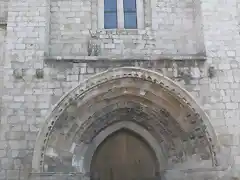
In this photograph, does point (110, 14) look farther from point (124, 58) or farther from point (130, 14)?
point (124, 58)

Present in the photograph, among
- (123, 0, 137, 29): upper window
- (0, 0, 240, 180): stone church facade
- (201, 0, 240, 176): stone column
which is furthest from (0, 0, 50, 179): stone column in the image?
(201, 0, 240, 176): stone column

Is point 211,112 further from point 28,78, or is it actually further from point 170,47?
point 28,78

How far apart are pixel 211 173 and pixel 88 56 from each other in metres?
2.98

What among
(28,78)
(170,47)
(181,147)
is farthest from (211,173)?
(28,78)

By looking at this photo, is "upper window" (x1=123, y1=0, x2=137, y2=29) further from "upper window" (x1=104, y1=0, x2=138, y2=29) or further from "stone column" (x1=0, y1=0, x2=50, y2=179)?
"stone column" (x1=0, y1=0, x2=50, y2=179)

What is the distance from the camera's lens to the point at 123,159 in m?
7.55

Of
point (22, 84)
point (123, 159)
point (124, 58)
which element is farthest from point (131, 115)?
point (22, 84)

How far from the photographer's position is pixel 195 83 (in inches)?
279

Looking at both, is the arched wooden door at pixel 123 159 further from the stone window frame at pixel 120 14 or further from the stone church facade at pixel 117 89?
the stone window frame at pixel 120 14

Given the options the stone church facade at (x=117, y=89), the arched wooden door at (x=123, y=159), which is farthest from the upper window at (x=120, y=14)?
the arched wooden door at (x=123, y=159)

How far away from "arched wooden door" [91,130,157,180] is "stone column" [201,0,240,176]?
1511mm

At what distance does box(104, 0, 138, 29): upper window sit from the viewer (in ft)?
26.1

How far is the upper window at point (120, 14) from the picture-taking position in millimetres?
7945

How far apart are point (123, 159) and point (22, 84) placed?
236 cm
